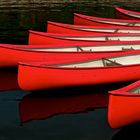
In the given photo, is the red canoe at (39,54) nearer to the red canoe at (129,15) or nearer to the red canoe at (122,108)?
the red canoe at (122,108)

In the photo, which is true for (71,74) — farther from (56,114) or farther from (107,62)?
(107,62)

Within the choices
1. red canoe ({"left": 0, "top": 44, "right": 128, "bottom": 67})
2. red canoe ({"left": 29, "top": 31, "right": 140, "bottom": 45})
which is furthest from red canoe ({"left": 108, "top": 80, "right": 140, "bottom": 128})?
red canoe ({"left": 29, "top": 31, "right": 140, "bottom": 45})

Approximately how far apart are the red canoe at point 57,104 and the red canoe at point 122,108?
2.95m

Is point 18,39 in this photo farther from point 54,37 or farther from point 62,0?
→ point 62,0

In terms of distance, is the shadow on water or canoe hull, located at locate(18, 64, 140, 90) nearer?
canoe hull, located at locate(18, 64, 140, 90)

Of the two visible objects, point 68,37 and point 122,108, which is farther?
point 68,37

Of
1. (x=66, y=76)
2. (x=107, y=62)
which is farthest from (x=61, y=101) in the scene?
(x=107, y=62)

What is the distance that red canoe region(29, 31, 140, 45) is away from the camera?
2134 cm

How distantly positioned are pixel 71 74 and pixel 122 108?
14.7 feet

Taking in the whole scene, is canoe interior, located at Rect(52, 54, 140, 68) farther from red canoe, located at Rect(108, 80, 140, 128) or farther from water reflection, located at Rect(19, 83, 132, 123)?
red canoe, located at Rect(108, 80, 140, 128)

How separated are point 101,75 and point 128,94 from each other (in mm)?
4702

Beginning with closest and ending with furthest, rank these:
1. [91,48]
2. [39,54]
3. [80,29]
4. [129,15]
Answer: [39,54], [91,48], [80,29], [129,15]

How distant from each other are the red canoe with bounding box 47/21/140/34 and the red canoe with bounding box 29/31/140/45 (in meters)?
0.96

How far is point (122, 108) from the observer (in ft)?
37.8
